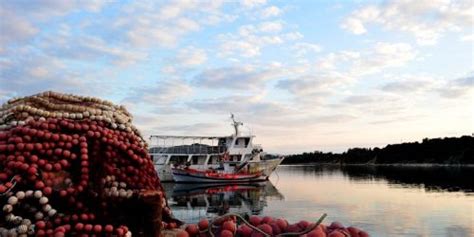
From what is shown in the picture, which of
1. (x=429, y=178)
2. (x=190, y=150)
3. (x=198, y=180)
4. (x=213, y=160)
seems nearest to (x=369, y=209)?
(x=198, y=180)

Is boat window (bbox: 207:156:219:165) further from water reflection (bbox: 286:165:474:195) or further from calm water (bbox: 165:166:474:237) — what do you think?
water reflection (bbox: 286:165:474:195)

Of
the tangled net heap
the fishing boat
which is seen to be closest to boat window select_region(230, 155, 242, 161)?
the fishing boat

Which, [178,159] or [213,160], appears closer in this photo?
[213,160]

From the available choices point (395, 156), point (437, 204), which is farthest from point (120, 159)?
point (395, 156)

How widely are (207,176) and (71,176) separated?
188 ft

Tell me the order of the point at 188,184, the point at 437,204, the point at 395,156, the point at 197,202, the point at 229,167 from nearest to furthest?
the point at 437,204, the point at 197,202, the point at 188,184, the point at 229,167, the point at 395,156

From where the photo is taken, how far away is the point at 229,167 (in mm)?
67000

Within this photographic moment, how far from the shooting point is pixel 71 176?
366 centimetres

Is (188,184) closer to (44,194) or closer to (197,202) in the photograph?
(197,202)

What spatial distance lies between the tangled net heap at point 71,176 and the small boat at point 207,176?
186ft

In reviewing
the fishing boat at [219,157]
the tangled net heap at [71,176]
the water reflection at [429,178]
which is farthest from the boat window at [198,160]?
the tangled net heap at [71,176]

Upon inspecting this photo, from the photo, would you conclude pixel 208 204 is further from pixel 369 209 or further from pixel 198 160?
pixel 198 160

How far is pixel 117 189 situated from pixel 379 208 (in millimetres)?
35219

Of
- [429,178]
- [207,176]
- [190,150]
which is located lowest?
[207,176]
